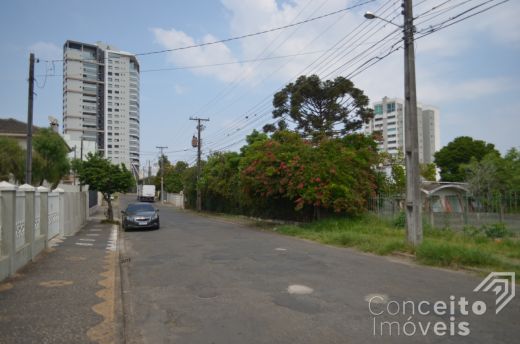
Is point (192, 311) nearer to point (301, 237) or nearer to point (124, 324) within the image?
point (124, 324)

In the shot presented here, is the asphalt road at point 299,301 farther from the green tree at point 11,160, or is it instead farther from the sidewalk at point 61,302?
the green tree at point 11,160

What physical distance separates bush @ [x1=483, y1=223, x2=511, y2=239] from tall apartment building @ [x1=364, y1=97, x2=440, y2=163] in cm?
9529

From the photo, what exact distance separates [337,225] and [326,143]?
425cm

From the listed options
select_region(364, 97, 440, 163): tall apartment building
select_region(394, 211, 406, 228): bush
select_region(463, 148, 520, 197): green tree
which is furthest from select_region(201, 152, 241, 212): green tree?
select_region(364, 97, 440, 163): tall apartment building

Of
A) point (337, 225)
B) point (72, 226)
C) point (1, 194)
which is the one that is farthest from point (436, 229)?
point (72, 226)

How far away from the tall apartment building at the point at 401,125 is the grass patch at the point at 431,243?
91697mm

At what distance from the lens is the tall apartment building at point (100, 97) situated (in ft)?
76.8

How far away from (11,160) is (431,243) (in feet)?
87.0

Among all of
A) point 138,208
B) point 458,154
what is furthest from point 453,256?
point 458,154

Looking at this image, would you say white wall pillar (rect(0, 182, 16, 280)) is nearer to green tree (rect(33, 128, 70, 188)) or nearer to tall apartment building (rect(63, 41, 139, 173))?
tall apartment building (rect(63, 41, 139, 173))

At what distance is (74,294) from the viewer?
7141mm

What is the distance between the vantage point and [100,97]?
39.1 metres

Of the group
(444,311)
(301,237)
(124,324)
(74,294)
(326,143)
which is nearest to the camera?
(124,324)

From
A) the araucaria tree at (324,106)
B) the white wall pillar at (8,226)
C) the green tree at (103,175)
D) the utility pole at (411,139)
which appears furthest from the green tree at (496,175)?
the white wall pillar at (8,226)
